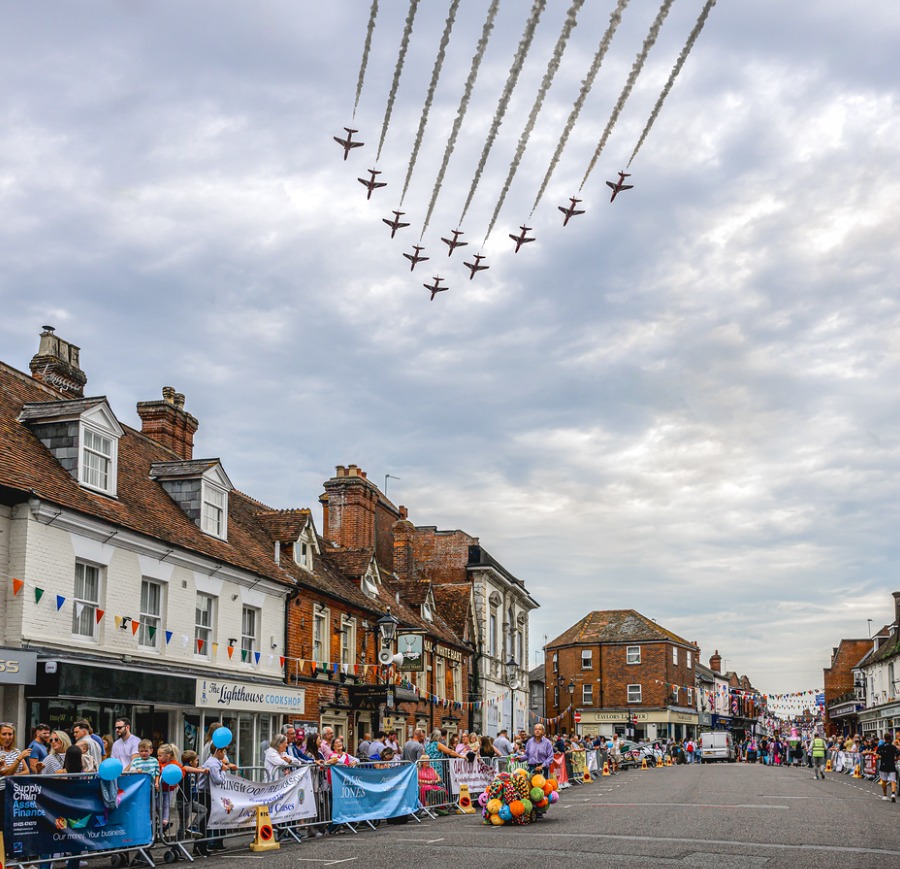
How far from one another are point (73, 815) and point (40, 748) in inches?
74.0

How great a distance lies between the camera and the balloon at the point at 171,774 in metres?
13.6

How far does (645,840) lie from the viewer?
47.5ft

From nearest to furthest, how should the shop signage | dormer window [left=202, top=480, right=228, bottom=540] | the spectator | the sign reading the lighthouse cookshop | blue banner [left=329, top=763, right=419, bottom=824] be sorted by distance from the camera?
1. the spectator
2. the shop signage
3. blue banner [left=329, top=763, right=419, bottom=824]
4. the sign reading the lighthouse cookshop
5. dormer window [left=202, top=480, right=228, bottom=540]

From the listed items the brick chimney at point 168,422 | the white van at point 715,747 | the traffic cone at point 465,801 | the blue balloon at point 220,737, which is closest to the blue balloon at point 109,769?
the blue balloon at point 220,737

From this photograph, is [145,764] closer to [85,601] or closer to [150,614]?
[85,601]

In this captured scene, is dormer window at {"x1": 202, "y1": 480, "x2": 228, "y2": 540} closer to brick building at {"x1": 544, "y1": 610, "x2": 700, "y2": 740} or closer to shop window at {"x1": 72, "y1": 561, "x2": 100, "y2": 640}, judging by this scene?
shop window at {"x1": 72, "y1": 561, "x2": 100, "y2": 640}

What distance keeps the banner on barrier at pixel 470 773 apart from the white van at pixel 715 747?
145ft

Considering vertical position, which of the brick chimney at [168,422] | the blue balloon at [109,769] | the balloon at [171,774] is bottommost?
the balloon at [171,774]

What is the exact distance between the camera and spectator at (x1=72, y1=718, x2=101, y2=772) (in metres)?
13.5

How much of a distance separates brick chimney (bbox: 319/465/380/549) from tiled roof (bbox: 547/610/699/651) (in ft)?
143

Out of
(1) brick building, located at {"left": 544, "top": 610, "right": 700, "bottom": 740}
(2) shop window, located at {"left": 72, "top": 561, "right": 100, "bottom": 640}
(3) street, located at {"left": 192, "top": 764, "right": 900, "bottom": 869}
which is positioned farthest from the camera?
(1) brick building, located at {"left": 544, "top": 610, "right": 700, "bottom": 740}

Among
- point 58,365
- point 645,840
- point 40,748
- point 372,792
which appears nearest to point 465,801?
point 372,792

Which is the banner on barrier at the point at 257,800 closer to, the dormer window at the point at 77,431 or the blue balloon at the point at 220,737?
the blue balloon at the point at 220,737

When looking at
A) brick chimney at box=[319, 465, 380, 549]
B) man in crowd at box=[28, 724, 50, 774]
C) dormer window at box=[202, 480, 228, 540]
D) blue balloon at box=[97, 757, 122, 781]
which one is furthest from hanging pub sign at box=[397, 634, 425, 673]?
blue balloon at box=[97, 757, 122, 781]
